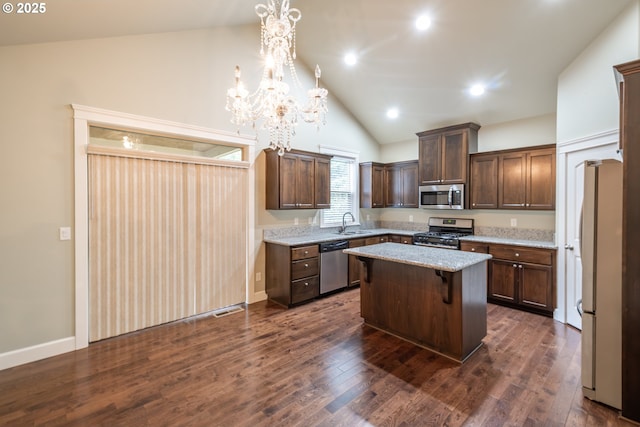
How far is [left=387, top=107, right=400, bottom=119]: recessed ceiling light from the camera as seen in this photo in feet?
18.2

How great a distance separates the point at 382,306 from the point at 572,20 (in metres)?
3.88

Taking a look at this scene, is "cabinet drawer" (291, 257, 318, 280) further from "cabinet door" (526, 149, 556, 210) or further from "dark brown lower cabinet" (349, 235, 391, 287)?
"cabinet door" (526, 149, 556, 210)

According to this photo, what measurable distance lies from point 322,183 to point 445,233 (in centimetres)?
255

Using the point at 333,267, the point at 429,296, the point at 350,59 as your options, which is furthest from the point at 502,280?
the point at 350,59

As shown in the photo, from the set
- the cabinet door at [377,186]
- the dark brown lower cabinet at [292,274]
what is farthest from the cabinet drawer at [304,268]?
the cabinet door at [377,186]

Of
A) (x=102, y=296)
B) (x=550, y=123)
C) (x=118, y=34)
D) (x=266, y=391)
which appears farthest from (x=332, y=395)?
(x=550, y=123)

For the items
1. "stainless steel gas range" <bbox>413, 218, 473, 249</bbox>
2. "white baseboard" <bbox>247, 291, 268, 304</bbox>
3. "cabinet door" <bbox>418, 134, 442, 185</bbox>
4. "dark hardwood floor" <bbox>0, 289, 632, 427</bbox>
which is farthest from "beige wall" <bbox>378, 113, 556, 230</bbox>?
"white baseboard" <bbox>247, 291, 268, 304</bbox>

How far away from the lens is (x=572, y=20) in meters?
3.16

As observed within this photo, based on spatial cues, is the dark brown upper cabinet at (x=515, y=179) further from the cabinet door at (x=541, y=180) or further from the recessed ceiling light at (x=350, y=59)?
the recessed ceiling light at (x=350, y=59)

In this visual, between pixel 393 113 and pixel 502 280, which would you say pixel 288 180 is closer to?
pixel 393 113

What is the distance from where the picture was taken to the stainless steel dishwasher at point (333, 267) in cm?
460

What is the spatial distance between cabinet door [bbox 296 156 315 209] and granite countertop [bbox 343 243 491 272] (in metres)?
1.65

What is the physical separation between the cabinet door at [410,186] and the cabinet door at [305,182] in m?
2.25

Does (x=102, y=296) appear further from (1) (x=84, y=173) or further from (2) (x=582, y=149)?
(2) (x=582, y=149)
